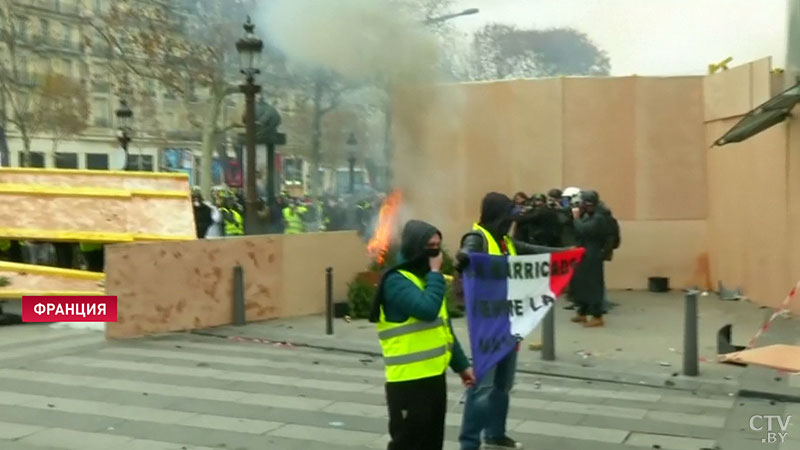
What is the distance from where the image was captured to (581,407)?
8.03m

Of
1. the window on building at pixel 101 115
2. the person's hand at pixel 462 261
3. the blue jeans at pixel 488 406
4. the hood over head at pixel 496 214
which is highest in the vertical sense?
the window on building at pixel 101 115

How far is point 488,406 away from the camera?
6121mm

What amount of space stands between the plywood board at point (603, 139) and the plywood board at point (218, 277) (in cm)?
437

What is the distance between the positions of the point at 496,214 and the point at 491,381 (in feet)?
3.41

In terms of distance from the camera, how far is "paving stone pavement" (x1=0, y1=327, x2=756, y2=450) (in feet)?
22.5

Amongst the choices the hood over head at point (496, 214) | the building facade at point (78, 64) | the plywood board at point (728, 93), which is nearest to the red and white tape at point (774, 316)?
the plywood board at point (728, 93)

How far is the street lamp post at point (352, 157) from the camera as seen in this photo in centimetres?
1888

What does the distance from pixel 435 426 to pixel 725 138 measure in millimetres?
9069

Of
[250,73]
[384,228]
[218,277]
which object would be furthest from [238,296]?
[384,228]

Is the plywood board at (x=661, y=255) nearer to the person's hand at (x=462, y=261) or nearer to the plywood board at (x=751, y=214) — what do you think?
the plywood board at (x=751, y=214)

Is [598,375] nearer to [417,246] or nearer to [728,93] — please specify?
[417,246]

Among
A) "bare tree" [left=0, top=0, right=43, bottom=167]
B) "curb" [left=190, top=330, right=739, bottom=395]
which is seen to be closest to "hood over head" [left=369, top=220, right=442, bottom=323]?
"curb" [left=190, top=330, right=739, bottom=395]

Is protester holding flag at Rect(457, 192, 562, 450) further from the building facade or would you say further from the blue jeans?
the building facade

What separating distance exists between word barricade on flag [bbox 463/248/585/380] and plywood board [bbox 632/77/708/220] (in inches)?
382
